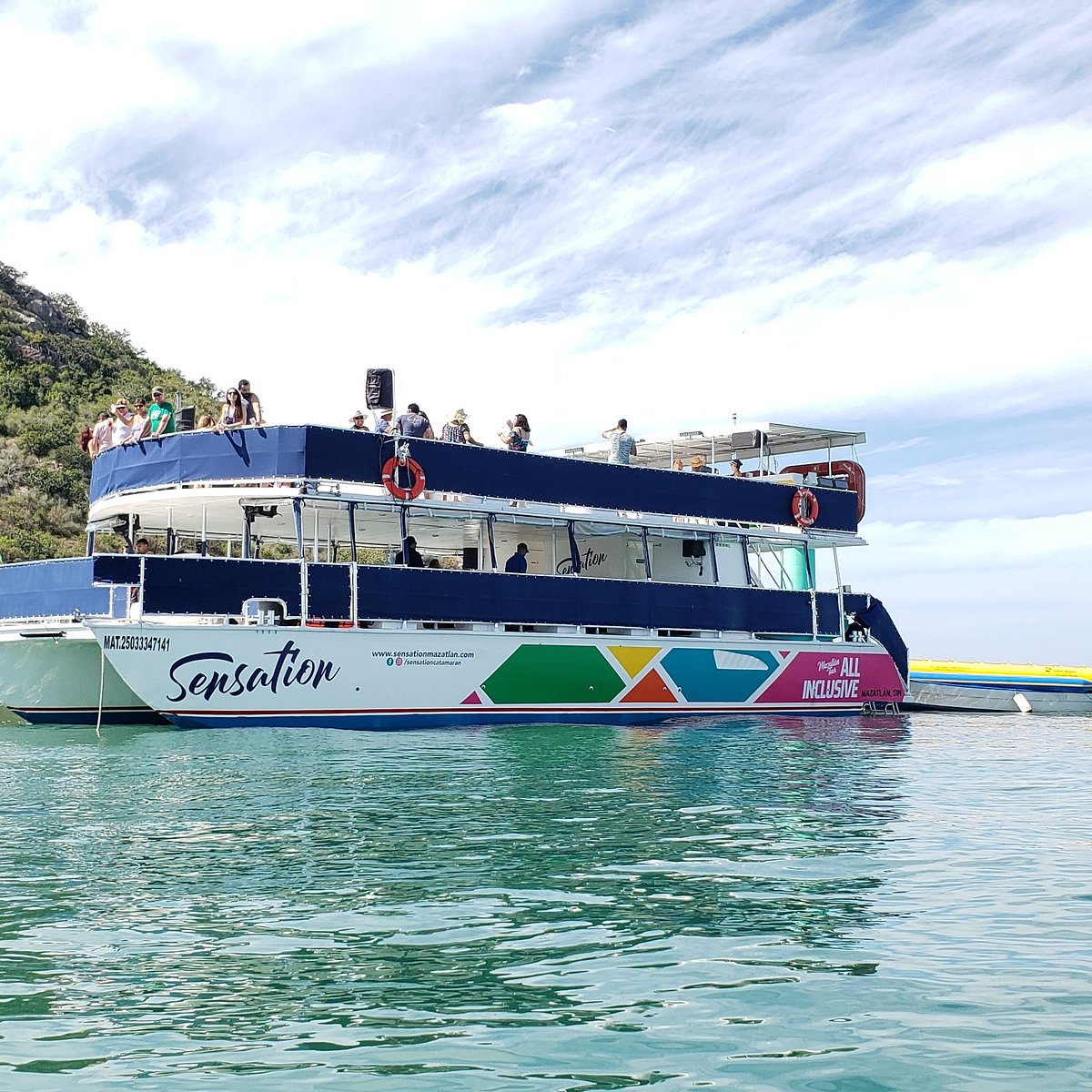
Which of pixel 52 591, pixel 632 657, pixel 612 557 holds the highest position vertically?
pixel 612 557

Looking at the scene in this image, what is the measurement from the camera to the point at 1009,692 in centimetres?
3091

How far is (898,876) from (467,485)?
13210mm

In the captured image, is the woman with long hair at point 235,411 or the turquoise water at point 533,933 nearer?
the turquoise water at point 533,933

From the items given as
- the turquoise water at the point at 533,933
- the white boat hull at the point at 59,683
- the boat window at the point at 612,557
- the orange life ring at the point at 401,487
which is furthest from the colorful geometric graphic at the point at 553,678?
the turquoise water at the point at 533,933

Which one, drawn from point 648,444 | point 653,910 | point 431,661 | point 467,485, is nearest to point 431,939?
point 653,910

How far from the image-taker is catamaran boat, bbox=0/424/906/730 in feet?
59.3

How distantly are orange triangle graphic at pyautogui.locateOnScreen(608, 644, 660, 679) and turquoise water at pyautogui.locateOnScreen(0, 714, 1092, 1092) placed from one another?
878cm

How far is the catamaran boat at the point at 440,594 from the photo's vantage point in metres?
18.1

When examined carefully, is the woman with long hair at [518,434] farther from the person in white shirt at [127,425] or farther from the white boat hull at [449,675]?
the person in white shirt at [127,425]

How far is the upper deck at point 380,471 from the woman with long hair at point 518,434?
684mm

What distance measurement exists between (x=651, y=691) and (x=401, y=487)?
614 cm

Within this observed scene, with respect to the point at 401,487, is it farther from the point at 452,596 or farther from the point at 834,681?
the point at 834,681

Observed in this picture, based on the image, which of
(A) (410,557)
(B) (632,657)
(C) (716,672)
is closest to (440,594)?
(A) (410,557)

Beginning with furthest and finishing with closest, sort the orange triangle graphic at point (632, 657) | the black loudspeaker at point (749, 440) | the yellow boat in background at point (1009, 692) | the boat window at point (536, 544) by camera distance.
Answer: the yellow boat in background at point (1009, 692) < the black loudspeaker at point (749, 440) < the boat window at point (536, 544) < the orange triangle graphic at point (632, 657)
